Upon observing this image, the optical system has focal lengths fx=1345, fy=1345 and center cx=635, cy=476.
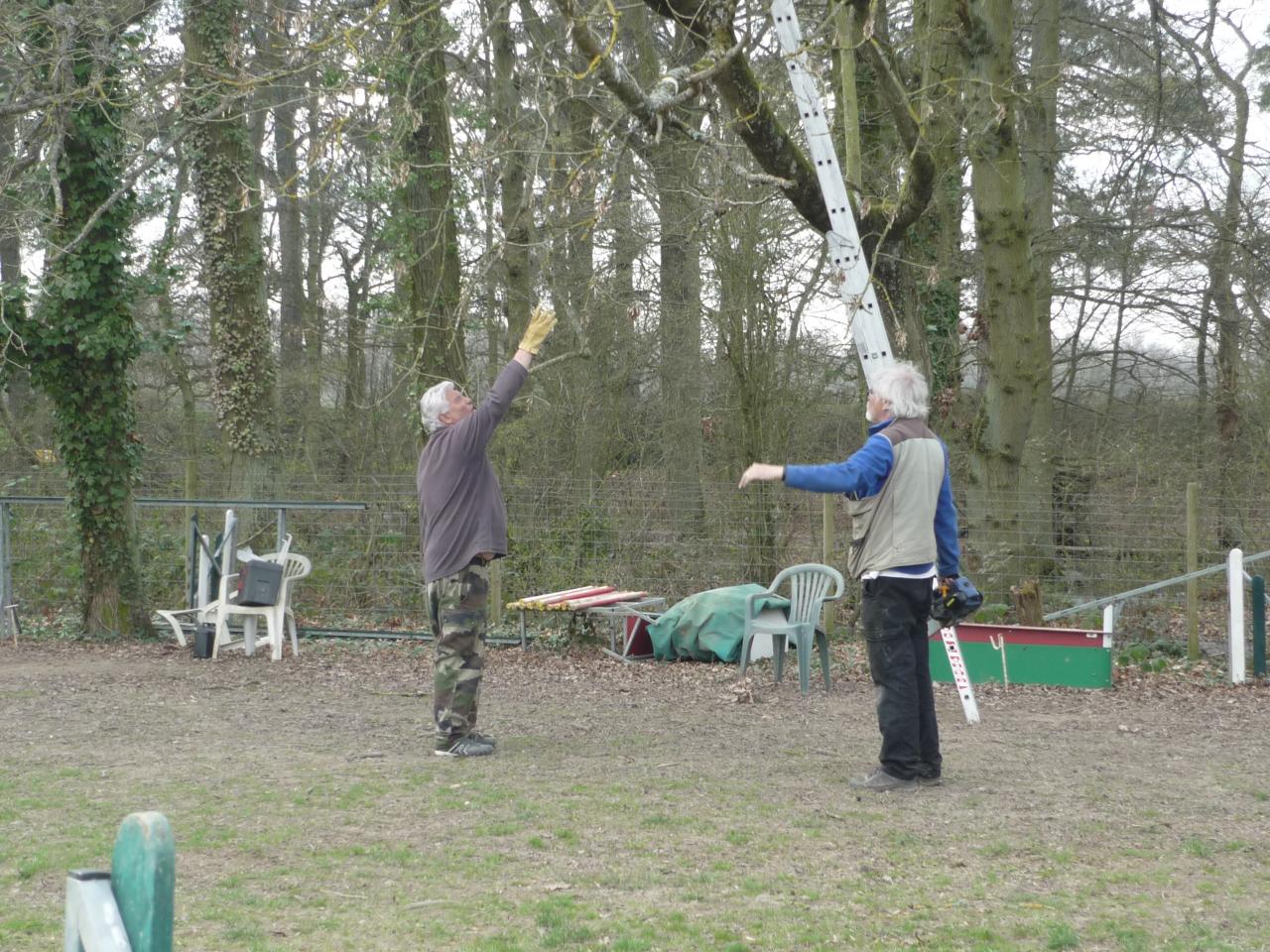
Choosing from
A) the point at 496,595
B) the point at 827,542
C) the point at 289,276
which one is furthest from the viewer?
the point at 289,276

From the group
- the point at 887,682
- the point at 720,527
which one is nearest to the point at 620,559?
the point at 720,527

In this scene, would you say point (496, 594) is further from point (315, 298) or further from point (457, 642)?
point (315, 298)

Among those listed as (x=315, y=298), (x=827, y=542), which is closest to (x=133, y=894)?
(x=827, y=542)

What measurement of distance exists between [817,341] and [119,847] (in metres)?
15.5

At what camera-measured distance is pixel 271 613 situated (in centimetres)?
1120

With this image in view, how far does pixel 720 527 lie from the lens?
1206 centimetres

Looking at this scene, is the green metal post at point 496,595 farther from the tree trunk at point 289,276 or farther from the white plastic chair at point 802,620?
the tree trunk at point 289,276

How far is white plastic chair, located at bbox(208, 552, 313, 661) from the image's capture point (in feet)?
36.7

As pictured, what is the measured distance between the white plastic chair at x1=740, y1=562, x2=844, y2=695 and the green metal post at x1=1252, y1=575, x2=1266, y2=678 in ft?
10.1

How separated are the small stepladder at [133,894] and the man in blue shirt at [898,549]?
13.9 feet

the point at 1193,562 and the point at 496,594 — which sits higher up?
the point at 1193,562

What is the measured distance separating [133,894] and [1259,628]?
9.88 metres

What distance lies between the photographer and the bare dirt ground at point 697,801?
4.19 m

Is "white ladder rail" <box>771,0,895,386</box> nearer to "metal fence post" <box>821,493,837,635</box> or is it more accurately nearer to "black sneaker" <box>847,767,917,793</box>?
"black sneaker" <box>847,767,917,793</box>
